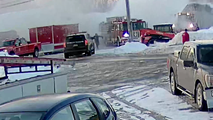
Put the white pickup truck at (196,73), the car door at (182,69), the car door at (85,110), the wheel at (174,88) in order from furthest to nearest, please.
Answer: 1. the wheel at (174,88)
2. the car door at (182,69)
3. the white pickup truck at (196,73)
4. the car door at (85,110)

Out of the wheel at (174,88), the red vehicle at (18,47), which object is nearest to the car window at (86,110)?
the wheel at (174,88)

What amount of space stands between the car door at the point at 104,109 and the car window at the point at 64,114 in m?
0.64

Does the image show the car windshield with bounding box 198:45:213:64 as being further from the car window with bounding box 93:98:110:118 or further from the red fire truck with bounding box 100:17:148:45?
the red fire truck with bounding box 100:17:148:45

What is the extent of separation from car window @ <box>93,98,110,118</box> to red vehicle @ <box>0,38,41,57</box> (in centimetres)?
2752

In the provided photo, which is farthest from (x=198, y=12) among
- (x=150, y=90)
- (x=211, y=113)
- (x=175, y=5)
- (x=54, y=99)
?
(x=54, y=99)

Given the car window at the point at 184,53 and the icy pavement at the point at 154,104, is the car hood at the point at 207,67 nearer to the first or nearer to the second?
the icy pavement at the point at 154,104

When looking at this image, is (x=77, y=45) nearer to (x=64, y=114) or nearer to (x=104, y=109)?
(x=104, y=109)

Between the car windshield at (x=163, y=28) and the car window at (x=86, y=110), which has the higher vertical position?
the car windshield at (x=163, y=28)

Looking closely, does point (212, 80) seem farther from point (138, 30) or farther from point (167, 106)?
point (138, 30)

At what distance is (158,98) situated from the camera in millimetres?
12406

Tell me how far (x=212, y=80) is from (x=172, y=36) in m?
31.2

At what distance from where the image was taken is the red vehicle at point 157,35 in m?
39.0

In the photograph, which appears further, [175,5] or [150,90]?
[175,5]

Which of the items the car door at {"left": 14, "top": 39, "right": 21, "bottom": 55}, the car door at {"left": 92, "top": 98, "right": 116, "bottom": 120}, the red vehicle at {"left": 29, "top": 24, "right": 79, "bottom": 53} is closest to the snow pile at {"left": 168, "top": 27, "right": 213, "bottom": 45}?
the red vehicle at {"left": 29, "top": 24, "right": 79, "bottom": 53}
